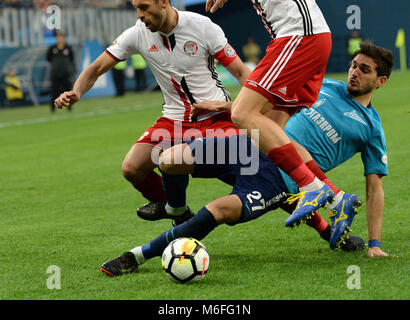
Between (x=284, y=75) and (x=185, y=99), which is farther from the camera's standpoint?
(x=185, y=99)

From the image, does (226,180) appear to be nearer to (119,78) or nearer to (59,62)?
(59,62)

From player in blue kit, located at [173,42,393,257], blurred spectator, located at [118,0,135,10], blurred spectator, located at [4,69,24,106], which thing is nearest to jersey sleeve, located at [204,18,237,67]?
player in blue kit, located at [173,42,393,257]

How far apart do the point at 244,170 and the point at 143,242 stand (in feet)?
3.96

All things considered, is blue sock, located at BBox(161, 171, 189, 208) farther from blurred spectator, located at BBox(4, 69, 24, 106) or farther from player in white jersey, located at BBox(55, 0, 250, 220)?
blurred spectator, located at BBox(4, 69, 24, 106)

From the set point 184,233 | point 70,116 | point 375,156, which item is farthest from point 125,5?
point 184,233

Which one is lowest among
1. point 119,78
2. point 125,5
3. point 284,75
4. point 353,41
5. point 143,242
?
point 119,78

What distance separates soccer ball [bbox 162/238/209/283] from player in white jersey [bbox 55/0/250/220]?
1.45 meters

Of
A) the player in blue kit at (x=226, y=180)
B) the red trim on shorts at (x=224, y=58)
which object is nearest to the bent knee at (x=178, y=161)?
the player in blue kit at (x=226, y=180)

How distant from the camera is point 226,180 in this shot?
518 centimetres

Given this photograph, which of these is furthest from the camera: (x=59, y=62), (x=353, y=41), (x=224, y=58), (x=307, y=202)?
(x=353, y=41)

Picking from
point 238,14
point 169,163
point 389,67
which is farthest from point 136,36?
point 238,14

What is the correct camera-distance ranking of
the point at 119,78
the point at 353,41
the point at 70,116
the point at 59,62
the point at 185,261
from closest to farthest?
the point at 185,261, the point at 70,116, the point at 59,62, the point at 119,78, the point at 353,41

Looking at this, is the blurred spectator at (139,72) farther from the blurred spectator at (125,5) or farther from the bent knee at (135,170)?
the bent knee at (135,170)

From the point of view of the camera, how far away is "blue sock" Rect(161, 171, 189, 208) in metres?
5.61
